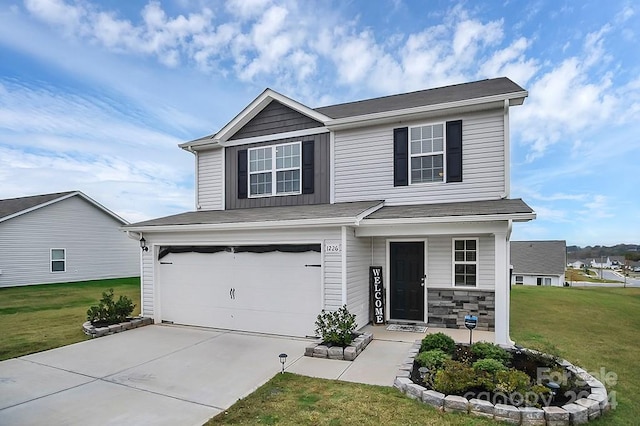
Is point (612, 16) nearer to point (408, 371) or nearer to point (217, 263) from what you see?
point (408, 371)

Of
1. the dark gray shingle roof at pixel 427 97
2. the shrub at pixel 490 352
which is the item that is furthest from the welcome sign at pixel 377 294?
the dark gray shingle roof at pixel 427 97

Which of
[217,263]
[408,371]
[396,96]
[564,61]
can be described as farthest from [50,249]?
[564,61]

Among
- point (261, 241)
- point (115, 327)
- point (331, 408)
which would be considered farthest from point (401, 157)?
point (115, 327)

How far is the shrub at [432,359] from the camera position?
495 centimetres

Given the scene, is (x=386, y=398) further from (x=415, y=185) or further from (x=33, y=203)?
(x=33, y=203)

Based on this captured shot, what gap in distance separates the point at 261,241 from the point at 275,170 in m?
2.85

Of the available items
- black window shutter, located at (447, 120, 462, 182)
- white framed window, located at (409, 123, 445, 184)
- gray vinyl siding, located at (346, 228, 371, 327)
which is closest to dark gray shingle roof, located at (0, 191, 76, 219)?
gray vinyl siding, located at (346, 228, 371, 327)

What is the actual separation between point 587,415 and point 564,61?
36.8 ft

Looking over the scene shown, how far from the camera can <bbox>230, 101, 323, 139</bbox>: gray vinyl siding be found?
32.2ft

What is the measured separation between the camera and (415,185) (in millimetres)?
8539

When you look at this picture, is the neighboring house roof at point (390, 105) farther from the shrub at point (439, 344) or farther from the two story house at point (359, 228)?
the shrub at point (439, 344)

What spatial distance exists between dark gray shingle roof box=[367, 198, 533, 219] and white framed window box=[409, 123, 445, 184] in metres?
0.82

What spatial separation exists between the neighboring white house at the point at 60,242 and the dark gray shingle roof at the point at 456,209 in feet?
60.9

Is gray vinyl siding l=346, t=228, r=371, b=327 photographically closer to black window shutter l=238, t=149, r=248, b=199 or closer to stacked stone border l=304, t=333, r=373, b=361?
stacked stone border l=304, t=333, r=373, b=361
